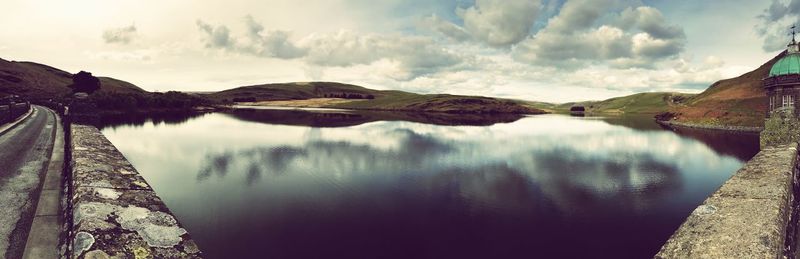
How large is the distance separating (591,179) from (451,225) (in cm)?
1457

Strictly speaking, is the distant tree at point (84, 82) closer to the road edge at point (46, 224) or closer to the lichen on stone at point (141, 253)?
the road edge at point (46, 224)

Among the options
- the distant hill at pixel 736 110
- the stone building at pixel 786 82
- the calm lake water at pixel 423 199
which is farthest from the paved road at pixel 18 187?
the distant hill at pixel 736 110

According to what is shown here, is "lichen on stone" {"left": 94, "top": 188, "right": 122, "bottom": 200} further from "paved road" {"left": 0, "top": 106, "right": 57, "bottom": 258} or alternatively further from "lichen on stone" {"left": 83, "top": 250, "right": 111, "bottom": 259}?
"lichen on stone" {"left": 83, "top": 250, "right": 111, "bottom": 259}

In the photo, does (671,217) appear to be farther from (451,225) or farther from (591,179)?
(451,225)

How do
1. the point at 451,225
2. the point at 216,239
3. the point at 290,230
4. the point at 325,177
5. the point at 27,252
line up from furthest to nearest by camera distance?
1. the point at 325,177
2. the point at 451,225
3. the point at 290,230
4. the point at 216,239
5. the point at 27,252

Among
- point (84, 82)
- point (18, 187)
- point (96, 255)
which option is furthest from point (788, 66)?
point (84, 82)

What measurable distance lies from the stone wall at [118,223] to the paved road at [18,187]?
1313 millimetres

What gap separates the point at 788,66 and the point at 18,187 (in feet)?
239

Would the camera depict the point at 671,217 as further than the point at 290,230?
A: Yes

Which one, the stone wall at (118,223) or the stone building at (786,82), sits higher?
the stone building at (786,82)

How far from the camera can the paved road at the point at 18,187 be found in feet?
23.7

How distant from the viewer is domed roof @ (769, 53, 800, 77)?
47.4 metres

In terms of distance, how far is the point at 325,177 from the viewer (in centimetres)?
2359

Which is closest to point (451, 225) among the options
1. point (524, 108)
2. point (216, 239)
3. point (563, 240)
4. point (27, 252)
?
point (563, 240)
